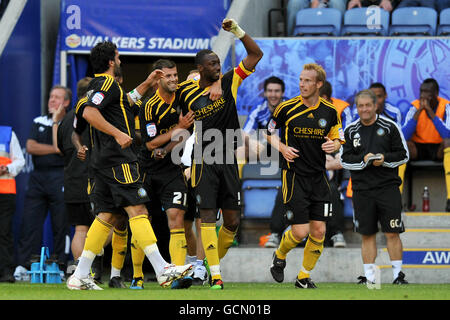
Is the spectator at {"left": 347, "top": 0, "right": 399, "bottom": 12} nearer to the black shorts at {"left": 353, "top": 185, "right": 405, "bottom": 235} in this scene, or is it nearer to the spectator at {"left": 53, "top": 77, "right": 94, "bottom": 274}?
the black shorts at {"left": 353, "top": 185, "right": 405, "bottom": 235}

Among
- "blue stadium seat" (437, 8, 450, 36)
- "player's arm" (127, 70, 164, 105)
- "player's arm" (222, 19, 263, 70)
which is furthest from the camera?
"blue stadium seat" (437, 8, 450, 36)

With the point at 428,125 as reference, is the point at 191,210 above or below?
below

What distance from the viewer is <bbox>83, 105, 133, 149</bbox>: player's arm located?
322 inches

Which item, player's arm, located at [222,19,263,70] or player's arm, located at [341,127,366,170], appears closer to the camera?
player's arm, located at [222,19,263,70]

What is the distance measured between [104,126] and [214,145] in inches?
46.6

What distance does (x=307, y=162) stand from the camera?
9.46 metres

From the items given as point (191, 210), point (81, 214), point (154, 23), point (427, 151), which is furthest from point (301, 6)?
point (191, 210)

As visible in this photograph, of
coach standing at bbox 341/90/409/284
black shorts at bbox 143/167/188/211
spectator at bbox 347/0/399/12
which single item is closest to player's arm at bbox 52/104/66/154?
black shorts at bbox 143/167/188/211

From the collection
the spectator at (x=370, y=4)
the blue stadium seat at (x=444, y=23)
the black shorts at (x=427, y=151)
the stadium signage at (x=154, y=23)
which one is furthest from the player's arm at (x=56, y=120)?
the blue stadium seat at (x=444, y=23)

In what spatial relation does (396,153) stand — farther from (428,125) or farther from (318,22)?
(318,22)

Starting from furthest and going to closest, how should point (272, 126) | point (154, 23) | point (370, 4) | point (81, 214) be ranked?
1. point (370, 4)
2. point (154, 23)
3. point (81, 214)
4. point (272, 126)

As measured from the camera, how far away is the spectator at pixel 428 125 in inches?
510

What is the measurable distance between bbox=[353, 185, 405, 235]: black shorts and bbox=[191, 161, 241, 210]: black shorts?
213 centimetres

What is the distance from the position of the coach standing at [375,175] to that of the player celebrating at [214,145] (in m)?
2.08
